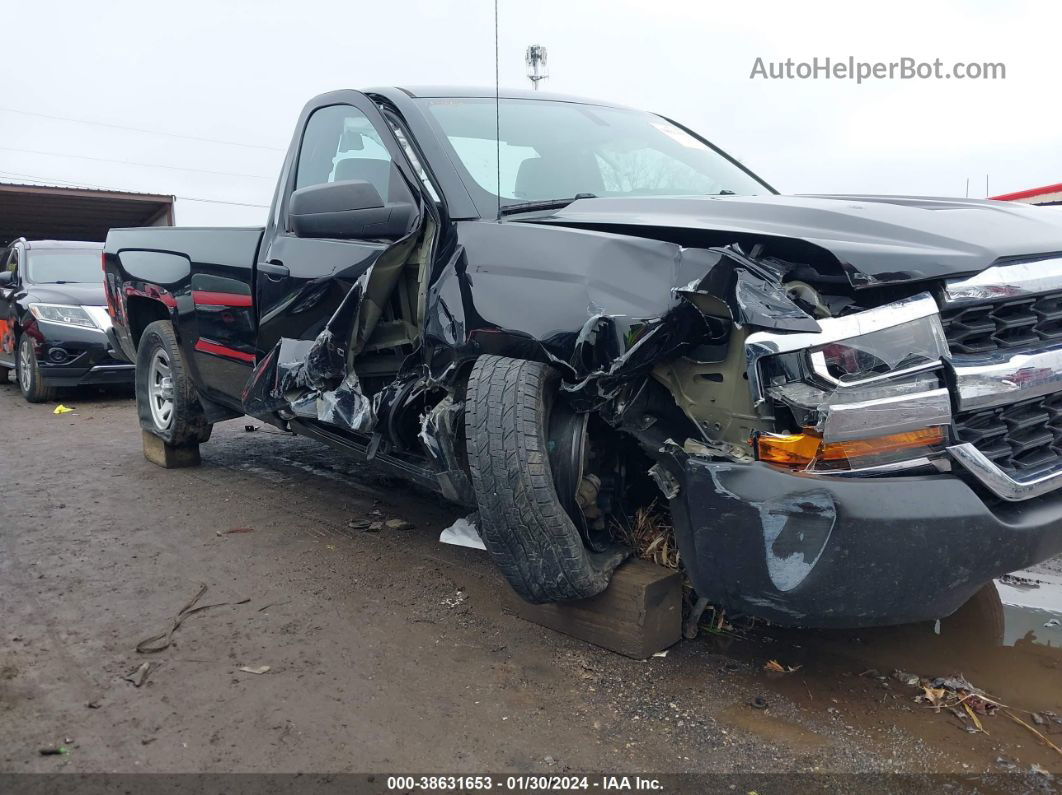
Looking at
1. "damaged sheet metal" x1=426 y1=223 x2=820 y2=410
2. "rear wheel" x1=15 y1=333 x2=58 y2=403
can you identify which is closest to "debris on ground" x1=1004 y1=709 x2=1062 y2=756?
"damaged sheet metal" x1=426 y1=223 x2=820 y2=410

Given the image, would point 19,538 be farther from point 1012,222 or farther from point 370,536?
point 1012,222

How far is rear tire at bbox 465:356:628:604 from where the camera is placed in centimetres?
256

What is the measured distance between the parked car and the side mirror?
5.58 metres

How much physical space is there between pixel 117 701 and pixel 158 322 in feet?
10.5

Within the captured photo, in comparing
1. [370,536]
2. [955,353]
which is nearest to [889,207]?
[955,353]

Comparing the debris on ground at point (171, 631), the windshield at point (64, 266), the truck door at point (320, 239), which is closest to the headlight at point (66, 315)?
the windshield at point (64, 266)

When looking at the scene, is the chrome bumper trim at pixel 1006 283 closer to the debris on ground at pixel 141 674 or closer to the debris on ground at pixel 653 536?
the debris on ground at pixel 653 536

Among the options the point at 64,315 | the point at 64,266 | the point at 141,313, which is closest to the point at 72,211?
the point at 64,266

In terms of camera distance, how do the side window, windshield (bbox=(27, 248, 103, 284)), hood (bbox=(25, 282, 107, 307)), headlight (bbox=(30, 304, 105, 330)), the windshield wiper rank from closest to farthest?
the windshield wiper
the side window
headlight (bbox=(30, 304, 105, 330))
hood (bbox=(25, 282, 107, 307))
windshield (bbox=(27, 248, 103, 284))

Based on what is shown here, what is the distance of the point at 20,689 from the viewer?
8.71 ft

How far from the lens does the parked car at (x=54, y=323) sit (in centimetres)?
845

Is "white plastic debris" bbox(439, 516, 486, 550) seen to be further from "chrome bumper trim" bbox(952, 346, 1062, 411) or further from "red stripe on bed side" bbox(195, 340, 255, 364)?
"chrome bumper trim" bbox(952, 346, 1062, 411)

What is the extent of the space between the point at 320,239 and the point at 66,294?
20.9ft

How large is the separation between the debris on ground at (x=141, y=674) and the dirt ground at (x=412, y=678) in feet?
0.08
